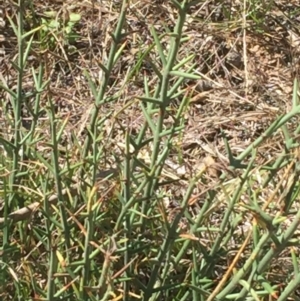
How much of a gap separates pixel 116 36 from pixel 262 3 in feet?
4.72

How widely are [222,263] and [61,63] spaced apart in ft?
3.01

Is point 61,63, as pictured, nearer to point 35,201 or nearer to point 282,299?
point 35,201

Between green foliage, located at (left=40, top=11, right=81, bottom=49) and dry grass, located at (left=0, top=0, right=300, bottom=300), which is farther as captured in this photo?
green foliage, located at (left=40, top=11, right=81, bottom=49)

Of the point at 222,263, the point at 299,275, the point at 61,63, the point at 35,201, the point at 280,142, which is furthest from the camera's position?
the point at 61,63

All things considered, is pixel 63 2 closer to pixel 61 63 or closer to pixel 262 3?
pixel 61 63

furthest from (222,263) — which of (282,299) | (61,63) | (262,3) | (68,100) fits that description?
(262,3)

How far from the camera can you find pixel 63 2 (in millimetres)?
2420

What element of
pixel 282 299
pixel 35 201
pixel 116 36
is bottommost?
pixel 35 201

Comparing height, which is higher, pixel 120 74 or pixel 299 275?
pixel 299 275

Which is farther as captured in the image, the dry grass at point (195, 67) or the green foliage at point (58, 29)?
the green foliage at point (58, 29)

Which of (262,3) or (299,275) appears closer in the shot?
(299,275)

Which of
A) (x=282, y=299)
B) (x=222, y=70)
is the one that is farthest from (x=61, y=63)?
(x=282, y=299)

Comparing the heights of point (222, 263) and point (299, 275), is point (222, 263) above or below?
below

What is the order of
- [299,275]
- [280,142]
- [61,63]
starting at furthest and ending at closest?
1. [61,63]
2. [280,142]
3. [299,275]
